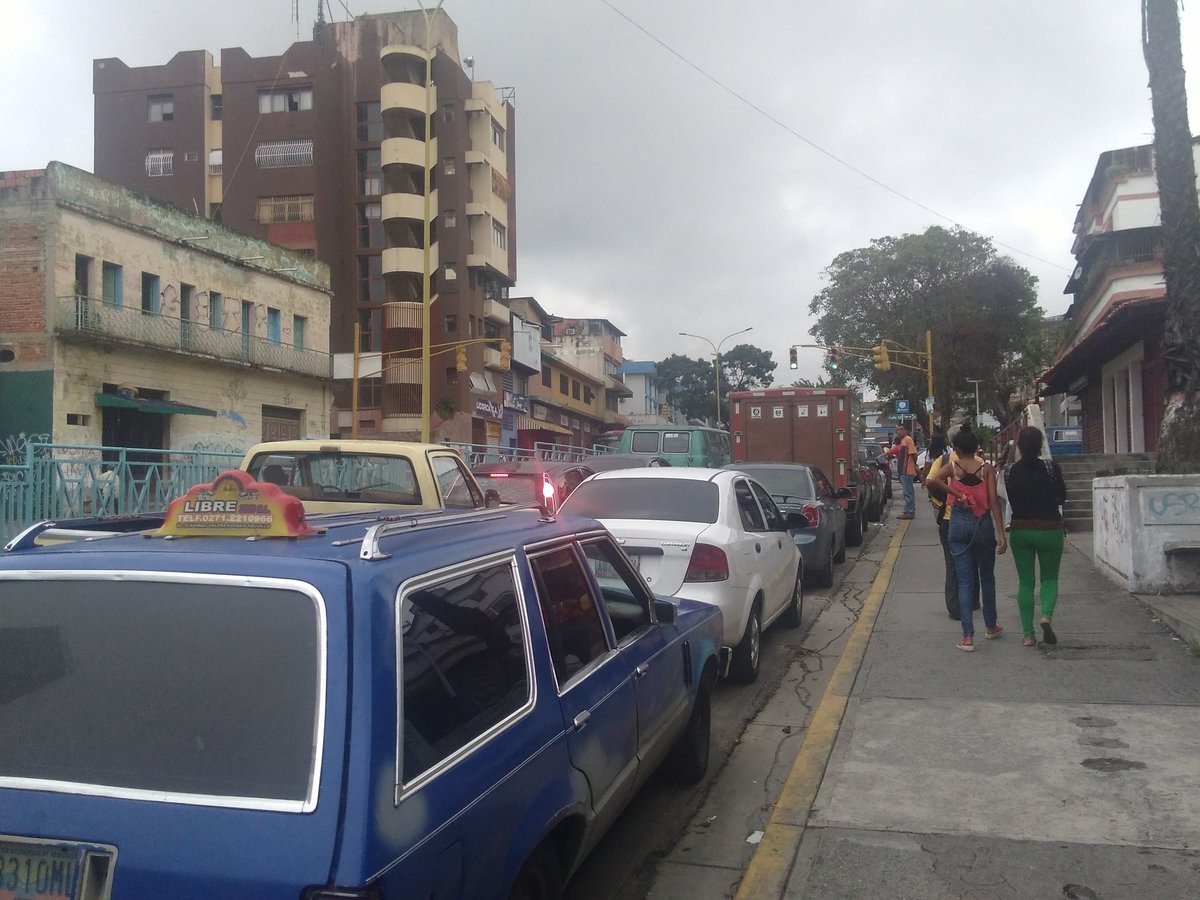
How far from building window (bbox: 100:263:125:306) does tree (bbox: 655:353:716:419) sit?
201 ft

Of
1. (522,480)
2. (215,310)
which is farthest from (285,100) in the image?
(522,480)

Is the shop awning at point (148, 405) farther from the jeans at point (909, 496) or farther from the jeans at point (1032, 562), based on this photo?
the jeans at point (1032, 562)

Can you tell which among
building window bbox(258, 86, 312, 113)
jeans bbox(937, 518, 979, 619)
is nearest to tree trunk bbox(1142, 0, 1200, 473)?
jeans bbox(937, 518, 979, 619)

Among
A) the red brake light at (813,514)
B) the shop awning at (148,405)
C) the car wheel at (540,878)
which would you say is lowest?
the car wheel at (540,878)

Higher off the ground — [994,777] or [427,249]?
[427,249]

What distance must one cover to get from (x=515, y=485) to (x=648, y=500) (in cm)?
605

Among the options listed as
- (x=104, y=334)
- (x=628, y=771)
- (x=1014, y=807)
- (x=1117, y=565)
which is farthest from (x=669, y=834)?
(x=104, y=334)

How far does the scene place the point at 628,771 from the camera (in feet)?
13.3

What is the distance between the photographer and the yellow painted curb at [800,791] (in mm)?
4219

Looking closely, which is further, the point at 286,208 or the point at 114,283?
the point at 286,208

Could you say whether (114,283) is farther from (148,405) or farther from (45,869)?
(45,869)

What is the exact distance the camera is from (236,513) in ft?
9.87

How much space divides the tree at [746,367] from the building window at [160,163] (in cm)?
4824

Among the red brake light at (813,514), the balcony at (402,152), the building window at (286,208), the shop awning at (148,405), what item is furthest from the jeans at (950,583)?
the building window at (286,208)
